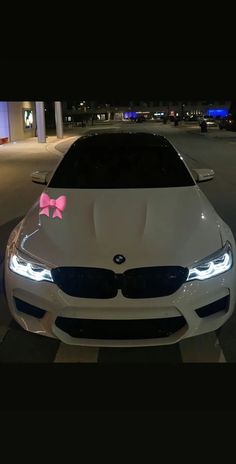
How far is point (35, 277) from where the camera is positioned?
341cm

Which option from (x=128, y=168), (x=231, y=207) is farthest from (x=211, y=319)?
(x=231, y=207)

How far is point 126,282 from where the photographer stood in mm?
3271

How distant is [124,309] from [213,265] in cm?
69

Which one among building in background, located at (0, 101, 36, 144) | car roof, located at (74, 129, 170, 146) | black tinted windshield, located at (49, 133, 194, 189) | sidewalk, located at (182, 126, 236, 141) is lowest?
sidewalk, located at (182, 126, 236, 141)

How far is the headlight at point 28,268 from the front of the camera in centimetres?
338

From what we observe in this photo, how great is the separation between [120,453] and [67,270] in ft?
3.89

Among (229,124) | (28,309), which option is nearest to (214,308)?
(28,309)

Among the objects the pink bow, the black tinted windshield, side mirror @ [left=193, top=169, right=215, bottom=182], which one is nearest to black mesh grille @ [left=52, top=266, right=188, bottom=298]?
the pink bow

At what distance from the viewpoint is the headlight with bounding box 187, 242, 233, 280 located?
11.0ft

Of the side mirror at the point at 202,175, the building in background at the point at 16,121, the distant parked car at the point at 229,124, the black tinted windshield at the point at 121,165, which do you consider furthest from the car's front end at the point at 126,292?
the distant parked car at the point at 229,124

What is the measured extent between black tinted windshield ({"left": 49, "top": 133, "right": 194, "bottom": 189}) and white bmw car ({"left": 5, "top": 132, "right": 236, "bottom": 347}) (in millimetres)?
620

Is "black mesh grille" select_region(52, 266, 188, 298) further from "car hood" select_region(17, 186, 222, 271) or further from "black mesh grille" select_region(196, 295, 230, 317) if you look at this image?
"black mesh grille" select_region(196, 295, 230, 317)

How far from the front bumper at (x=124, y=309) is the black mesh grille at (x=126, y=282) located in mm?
38

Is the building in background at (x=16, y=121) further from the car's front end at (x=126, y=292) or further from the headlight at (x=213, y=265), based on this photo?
the headlight at (x=213, y=265)
